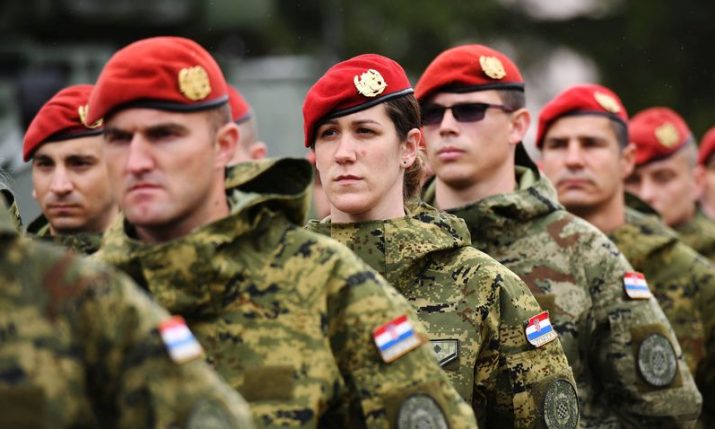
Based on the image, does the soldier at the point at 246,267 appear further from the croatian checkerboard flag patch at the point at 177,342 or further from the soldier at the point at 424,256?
the soldier at the point at 424,256

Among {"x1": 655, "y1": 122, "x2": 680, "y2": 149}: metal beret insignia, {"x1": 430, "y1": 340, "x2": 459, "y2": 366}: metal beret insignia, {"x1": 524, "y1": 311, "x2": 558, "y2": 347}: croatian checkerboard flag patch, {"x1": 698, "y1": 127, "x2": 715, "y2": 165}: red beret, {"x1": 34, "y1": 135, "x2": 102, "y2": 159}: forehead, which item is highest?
{"x1": 34, "y1": 135, "x2": 102, "y2": 159}: forehead

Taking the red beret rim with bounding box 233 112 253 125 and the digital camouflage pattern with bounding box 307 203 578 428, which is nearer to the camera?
the digital camouflage pattern with bounding box 307 203 578 428

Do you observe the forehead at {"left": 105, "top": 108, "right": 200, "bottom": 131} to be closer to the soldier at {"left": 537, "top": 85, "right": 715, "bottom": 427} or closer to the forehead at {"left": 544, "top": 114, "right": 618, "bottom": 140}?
the soldier at {"left": 537, "top": 85, "right": 715, "bottom": 427}

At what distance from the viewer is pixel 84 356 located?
157 inches

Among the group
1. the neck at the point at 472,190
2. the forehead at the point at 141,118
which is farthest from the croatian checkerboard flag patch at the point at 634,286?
the forehead at the point at 141,118

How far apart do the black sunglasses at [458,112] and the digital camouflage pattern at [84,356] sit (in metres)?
3.66

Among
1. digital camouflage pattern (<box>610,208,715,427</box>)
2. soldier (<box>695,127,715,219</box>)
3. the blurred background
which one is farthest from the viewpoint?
the blurred background

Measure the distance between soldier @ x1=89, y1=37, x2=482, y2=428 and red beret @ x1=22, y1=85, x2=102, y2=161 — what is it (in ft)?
7.23

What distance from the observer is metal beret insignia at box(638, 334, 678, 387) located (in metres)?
7.63

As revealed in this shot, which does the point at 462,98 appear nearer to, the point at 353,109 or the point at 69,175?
the point at 353,109

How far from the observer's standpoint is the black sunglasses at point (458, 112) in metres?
7.62

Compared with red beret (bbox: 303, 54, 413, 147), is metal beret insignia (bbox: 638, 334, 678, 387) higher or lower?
lower

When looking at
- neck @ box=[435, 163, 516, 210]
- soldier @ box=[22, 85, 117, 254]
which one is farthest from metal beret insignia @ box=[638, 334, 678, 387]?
soldier @ box=[22, 85, 117, 254]

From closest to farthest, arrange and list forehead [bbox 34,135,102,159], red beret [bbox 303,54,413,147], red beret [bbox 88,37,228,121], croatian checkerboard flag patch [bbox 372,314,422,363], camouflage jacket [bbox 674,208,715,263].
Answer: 1. red beret [bbox 88,37,228,121]
2. croatian checkerboard flag patch [bbox 372,314,422,363]
3. red beret [bbox 303,54,413,147]
4. forehead [bbox 34,135,102,159]
5. camouflage jacket [bbox 674,208,715,263]
